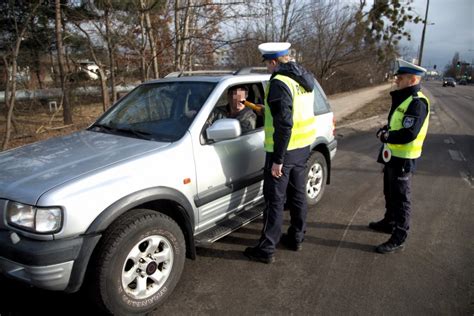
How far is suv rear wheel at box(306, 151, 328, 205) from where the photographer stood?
4.37 meters

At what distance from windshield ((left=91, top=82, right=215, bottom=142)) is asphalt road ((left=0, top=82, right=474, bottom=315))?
130 cm

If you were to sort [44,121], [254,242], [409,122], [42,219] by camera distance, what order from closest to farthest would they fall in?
[42,219]
[409,122]
[254,242]
[44,121]

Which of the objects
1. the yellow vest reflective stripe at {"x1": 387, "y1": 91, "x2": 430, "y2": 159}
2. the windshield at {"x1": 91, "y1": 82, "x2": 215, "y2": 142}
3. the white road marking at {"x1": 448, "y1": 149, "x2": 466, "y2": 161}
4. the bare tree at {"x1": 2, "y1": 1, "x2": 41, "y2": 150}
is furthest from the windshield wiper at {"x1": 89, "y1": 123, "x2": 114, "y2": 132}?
the white road marking at {"x1": 448, "y1": 149, "x2": 466, "y2": 161}

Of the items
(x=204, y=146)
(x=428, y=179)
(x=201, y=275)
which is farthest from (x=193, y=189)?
(x=428, y=179)

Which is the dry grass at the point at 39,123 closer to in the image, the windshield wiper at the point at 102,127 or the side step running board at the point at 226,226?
the windshield wiper at the point at 102,127

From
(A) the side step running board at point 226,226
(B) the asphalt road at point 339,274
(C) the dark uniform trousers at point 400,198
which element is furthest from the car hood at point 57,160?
(C) the dark uniform trousers at point 400,198

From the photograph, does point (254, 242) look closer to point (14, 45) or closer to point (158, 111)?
point (158, 111)

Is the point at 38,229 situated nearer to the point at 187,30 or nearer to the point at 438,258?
the point at 438,258

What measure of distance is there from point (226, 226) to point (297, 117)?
1.22 m

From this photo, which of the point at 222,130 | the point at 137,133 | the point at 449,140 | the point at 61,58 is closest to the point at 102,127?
the point at 137,133

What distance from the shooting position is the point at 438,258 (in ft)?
11.0

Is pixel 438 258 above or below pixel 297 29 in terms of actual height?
below

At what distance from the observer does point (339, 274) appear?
10.2 ft

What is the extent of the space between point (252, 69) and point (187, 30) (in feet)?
19.9
